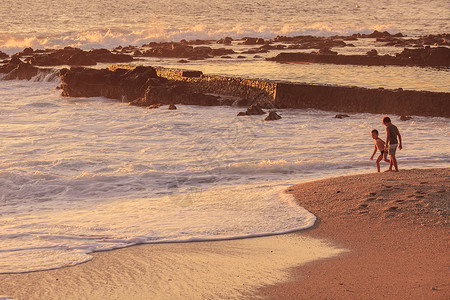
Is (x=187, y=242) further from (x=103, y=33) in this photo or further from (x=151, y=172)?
(x=103, y=33)

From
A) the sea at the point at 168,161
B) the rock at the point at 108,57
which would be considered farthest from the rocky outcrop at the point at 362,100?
the rock at the point at 108,57

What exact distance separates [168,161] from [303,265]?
6.17 metres

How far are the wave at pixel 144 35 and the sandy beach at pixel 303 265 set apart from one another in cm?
4387

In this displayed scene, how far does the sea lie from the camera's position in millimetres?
7328

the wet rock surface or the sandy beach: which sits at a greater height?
the wet rock surface

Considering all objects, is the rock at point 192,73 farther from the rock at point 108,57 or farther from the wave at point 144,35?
the wave at point 144,35

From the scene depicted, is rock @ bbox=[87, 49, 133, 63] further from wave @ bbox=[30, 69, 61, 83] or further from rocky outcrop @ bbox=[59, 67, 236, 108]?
rocky outcrop @ bbox=[59, 67, 236, 108]

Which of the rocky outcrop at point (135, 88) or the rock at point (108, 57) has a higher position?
the rock at point (108, 57)

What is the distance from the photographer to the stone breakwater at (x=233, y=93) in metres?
16.3

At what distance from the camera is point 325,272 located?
18.8 ft

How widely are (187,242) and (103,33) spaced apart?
52721mm

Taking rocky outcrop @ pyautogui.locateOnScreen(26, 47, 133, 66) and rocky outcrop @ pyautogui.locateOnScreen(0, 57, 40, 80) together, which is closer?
rocky outcrop @ pyautogui.locateOnScreen(0, 57, 40, 80)

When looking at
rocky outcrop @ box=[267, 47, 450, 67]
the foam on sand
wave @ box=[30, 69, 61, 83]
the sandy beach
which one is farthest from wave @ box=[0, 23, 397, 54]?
the foam on sand

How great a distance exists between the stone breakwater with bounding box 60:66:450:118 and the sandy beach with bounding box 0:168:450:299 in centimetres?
880
